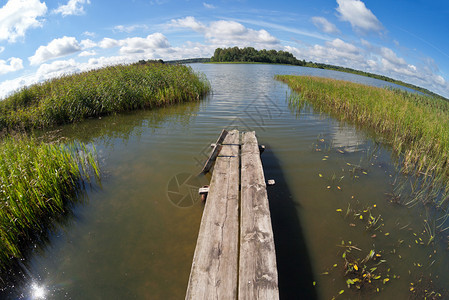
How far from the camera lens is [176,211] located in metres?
4.16

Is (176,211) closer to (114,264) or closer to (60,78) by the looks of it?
(114,264)

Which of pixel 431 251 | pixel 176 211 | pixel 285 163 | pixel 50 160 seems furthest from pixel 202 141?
pixel 431 251

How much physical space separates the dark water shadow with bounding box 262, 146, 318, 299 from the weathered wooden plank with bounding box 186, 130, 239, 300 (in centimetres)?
97

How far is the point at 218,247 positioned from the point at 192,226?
126cm

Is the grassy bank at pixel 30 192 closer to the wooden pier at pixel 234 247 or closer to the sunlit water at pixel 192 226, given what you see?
the sunlit water at pixel 192 226

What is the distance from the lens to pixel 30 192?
144 inches

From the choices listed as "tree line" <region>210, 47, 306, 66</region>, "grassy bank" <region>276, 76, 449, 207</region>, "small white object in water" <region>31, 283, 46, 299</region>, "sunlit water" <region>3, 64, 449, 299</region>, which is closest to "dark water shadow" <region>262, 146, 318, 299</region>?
"sunlit water" <region>3, 64, 449, 299</region>

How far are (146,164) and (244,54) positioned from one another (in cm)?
10125

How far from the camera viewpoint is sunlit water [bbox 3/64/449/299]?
113 inches

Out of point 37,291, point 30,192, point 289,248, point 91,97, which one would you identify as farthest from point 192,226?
point 91,97

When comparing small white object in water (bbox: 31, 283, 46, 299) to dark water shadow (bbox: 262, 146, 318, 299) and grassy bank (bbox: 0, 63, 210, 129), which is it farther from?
grassy bank (bbox: 0, 63, 210, 129)

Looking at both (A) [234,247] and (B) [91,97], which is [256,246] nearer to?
(A) [234,247]

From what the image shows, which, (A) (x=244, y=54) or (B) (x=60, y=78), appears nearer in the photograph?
(B) (x=60, y=78)

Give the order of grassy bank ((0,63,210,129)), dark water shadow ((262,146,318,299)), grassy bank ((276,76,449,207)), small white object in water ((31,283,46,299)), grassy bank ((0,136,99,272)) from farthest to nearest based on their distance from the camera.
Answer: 1. grassy bank ((0,63,210,129))
2. grassy bank ((276,76,449,207))
3. grassy bank ((0,136,99,272))
4. dark water shadow ((262,146,318,299))
5. small white object in water ((31,283,46,299))
